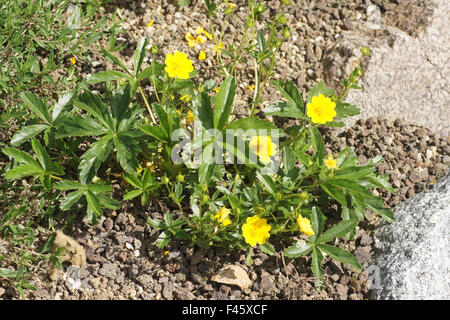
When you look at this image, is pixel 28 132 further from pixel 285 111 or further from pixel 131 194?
pixel 285 111

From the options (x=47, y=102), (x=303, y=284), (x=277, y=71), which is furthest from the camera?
(x=277, y=71)

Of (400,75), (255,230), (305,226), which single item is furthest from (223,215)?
(400,75)

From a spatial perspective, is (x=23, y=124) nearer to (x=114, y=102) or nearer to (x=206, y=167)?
(x=114, y=102)

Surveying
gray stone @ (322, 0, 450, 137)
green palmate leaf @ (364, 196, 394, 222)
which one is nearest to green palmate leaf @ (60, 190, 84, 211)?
green palmate leaf @ (364, 196, 394, 222)

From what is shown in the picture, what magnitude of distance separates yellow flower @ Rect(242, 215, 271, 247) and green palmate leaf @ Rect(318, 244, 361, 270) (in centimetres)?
30

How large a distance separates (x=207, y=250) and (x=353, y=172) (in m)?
0.80

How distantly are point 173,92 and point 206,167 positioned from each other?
2.06 feet

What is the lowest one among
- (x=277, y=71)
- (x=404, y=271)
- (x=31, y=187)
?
(x=404, y=271)

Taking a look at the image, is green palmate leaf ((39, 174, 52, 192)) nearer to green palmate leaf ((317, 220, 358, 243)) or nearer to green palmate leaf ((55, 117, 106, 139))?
green palmate leaf ((55, 117, 106, 139))

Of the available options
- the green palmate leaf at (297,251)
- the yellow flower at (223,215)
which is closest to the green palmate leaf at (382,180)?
the green palmate leaf at (297,251)

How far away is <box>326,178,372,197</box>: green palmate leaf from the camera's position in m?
2.39

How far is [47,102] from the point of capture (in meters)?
2.76

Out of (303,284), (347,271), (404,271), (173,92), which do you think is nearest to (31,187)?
(173,92)

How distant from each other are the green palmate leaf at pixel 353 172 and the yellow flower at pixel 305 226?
0.27 metres
